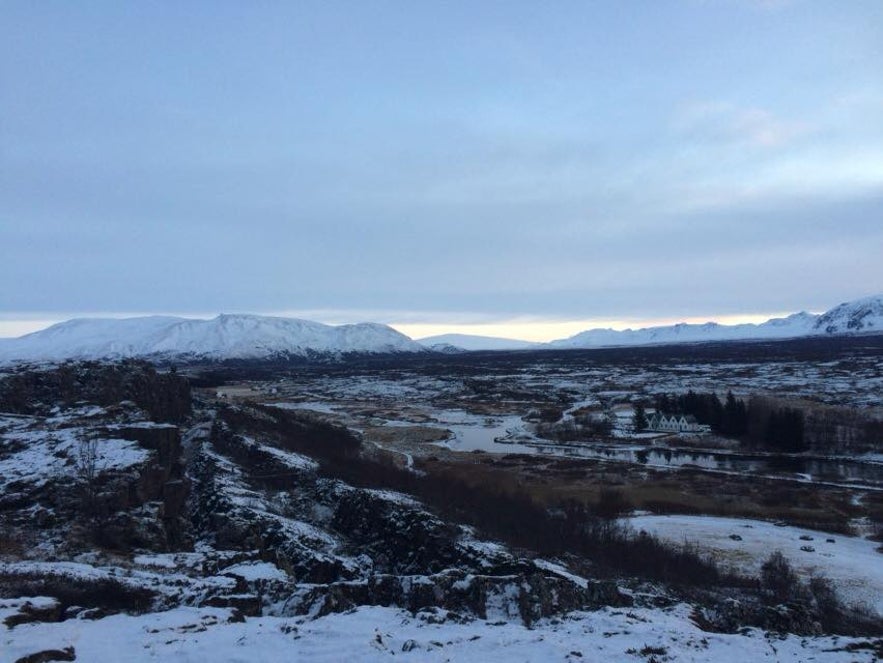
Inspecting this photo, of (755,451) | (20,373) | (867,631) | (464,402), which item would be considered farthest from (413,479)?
(464,402)

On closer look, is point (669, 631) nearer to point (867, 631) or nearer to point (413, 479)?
point (867, 631)

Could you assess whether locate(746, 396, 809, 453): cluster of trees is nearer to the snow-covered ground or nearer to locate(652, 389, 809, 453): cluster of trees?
locate(652, 389, 809, 453): cluster of trees

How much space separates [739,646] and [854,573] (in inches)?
720

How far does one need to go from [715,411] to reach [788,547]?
147 ft

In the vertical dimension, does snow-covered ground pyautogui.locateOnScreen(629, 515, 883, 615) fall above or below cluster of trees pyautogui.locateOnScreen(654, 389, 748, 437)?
below

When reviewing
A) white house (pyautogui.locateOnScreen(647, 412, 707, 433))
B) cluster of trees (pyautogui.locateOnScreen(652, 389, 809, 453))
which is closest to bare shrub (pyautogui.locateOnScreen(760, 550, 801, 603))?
cluster of trees (pyautogui.locateOnScreen(652, 389, 809, 453))

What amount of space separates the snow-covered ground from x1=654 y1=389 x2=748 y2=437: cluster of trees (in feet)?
118

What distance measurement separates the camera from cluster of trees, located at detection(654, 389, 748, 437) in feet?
232

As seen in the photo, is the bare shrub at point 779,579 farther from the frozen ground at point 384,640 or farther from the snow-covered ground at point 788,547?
the frozen ground at point 384,640

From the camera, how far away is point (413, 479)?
41.7 m

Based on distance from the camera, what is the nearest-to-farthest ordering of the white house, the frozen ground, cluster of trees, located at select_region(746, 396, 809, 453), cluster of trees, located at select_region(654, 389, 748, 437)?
the frozen ground → cluster of trees, located at select_region(746, 396, 809, 453) → cluster of trees, located at select_region(654, 389, 748, 437) → the white house

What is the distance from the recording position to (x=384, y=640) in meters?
13.5

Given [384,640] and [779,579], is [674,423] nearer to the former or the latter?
[779,579]

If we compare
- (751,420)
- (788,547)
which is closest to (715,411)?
(751,420)
